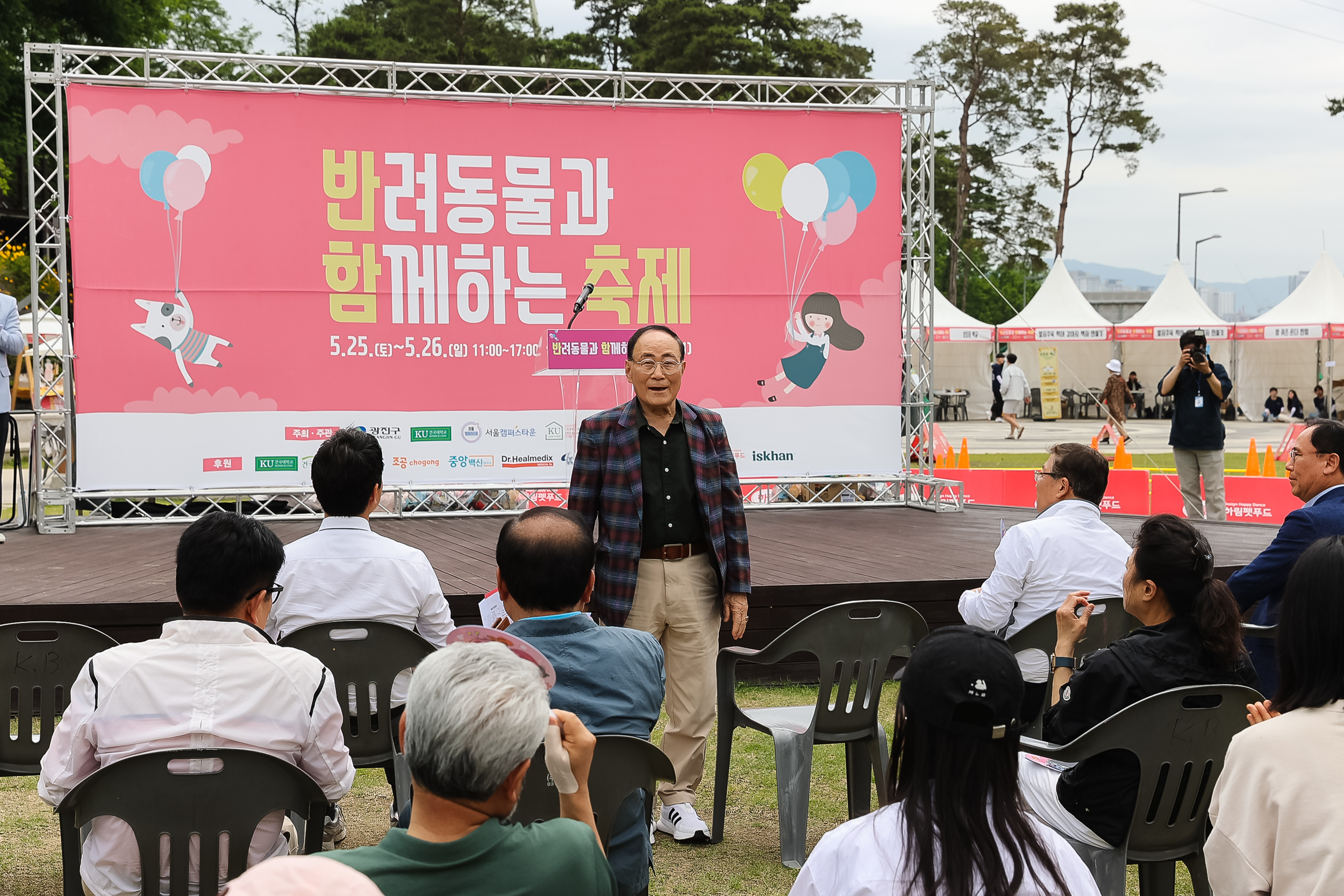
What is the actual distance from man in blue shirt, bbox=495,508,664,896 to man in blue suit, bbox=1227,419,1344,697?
211 cm

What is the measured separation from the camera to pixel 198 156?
7.37 meters

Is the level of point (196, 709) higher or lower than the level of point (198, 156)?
lower

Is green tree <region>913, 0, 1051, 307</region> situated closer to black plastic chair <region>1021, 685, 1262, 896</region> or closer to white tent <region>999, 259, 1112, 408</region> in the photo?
white tent <region>999, 259, 1112, 408</region>

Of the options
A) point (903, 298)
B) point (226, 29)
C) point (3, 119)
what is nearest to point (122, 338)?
point (903, 298)

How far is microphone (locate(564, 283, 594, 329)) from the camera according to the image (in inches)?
308

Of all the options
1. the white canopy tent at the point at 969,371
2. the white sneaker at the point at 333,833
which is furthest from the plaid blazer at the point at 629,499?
the white canopy tent at the point at 969,371

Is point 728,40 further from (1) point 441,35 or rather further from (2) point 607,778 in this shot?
(2) point 607,778

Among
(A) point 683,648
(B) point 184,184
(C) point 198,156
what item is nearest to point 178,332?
(B) point 184,184

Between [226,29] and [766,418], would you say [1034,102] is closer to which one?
[226,29]

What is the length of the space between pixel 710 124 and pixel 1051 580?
5368 mm

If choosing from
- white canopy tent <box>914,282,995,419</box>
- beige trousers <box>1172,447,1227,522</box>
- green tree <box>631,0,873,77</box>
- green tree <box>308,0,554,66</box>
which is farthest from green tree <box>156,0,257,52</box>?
beige trousers <box>1172,447,1227,522</box>

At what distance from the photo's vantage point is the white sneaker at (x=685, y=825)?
3654 millimetres

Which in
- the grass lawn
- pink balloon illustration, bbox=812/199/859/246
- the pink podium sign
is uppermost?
pink balloon illustration, bbox=812/199/859/246

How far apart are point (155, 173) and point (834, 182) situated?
15.6 feet
